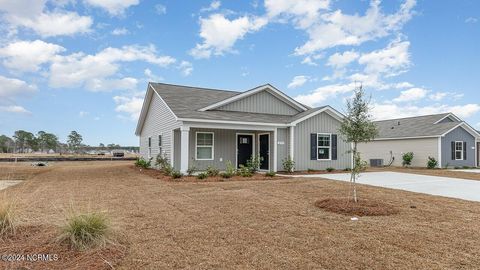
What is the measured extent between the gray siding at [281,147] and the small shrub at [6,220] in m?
13.0

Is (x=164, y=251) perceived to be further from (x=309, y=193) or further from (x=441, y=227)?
(x=309, y=193)

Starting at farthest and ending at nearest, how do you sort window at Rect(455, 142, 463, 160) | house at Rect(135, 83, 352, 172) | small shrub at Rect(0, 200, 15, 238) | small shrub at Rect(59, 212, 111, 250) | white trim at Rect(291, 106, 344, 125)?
window at Rect(455, 142, 463, 160)
white trim at Rect(291, 106, 344, 125)
house at Rect(135, 83, 352, 172)
small shrub at Rect(0, 200, 15, 238)
small shrub at Rect(59, 212, 111, 250)

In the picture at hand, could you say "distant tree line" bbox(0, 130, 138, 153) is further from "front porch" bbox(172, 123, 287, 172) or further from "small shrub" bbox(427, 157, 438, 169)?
"small shrub" bbox(427, 157, 438, 169)

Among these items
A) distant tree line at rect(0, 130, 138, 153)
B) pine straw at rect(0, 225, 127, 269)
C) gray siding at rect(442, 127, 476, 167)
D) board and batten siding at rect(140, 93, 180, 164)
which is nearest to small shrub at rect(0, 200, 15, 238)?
pine straw at rect(0, 225, 127, 269)

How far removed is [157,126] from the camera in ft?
62.5

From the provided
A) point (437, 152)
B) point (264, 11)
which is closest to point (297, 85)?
point (264, 11)

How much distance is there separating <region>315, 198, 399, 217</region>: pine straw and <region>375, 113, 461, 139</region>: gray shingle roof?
1757 centimetres

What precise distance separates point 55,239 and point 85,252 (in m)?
0.61

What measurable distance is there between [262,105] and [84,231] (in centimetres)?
1477

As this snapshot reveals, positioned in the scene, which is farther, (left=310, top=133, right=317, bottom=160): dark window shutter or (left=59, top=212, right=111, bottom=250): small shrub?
(left=310, top=133, right=317, bottom=160): dark window shutter

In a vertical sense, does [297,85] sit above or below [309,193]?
above

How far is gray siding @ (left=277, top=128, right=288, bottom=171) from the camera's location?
16.5 m

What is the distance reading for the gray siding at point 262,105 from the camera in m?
17.5

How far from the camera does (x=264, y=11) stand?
51.3 feet
